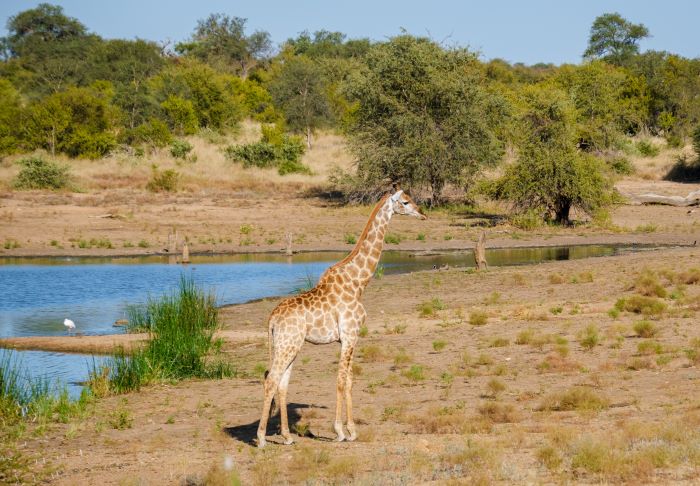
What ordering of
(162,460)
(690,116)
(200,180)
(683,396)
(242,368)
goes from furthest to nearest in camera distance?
(690,116) < (200,180) < (242,368) < (683,396) < (162,460)

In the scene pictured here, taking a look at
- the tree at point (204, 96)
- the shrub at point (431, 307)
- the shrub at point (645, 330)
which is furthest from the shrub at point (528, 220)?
the tree at point (204, 96)

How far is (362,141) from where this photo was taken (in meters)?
53.8

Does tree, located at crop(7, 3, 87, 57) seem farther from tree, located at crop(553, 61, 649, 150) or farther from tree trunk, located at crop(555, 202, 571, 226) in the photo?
tree trunk, located at crop(555, 202, 571, 226)

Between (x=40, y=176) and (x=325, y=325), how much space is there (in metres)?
49.7

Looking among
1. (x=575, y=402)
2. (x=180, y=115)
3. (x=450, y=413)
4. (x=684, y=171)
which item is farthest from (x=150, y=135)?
(x=575, y=402)

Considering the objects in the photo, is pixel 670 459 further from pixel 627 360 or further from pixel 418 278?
pixel 418 278

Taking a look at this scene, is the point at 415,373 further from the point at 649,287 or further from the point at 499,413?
the point at 649,287

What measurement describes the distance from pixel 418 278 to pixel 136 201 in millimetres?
27105

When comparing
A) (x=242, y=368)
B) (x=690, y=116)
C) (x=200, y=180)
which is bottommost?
(x=242, y=368)

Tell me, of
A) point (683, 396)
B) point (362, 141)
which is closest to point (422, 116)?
point (362, 141)

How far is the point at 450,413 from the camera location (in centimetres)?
1317

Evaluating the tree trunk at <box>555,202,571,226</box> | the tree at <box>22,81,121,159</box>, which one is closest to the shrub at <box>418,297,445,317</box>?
the tree trunk at <box>555,202,571,226</box>

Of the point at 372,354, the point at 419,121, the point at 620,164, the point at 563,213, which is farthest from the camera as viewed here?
the point at 620,164

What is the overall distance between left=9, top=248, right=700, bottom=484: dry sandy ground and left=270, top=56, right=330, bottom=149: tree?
195 feet
